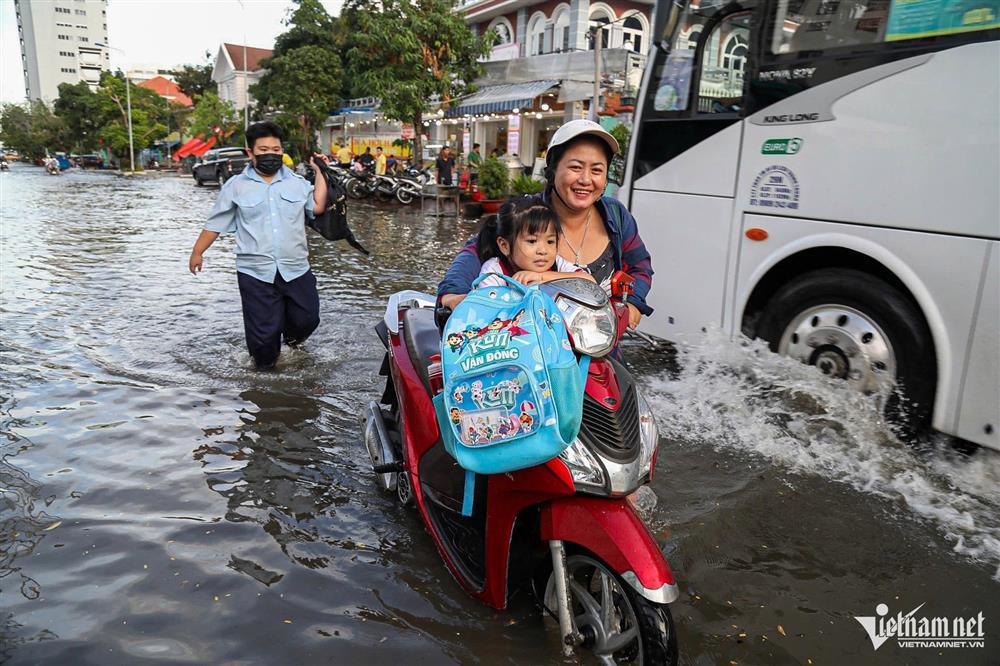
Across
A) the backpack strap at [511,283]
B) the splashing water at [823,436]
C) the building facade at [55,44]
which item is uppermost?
the building facade at [55,44]

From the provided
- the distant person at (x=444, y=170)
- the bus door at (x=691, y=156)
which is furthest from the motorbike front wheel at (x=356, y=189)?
the bus door at (x=691, y=156)

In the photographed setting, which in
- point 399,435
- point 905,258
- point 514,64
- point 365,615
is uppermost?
point 514,64

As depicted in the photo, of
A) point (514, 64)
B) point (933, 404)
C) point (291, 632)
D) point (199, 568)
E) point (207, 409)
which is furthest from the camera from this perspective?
point (514, 64)

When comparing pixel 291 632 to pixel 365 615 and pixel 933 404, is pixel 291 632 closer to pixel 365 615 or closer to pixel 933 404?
pixel 365 615

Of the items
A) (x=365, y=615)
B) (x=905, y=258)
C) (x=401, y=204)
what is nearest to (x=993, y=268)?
(x=905, y=258)

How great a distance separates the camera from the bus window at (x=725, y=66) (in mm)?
4777

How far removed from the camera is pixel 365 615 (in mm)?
2752

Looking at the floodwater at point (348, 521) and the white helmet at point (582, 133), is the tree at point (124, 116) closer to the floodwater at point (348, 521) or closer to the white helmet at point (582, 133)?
the floodwater at point (348, 521)

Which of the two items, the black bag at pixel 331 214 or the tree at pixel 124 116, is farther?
the tree at pixel 124 116

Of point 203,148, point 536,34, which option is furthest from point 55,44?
point 536,34

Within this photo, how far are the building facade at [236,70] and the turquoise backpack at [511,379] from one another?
6656 centimetres

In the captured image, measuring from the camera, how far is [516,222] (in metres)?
2.46

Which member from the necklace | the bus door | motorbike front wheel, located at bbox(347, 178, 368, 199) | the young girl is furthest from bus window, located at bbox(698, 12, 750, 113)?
motorbike front wheel, located at bbox(347, 178, 368, 199)

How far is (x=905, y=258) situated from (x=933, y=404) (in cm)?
79
